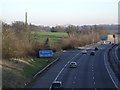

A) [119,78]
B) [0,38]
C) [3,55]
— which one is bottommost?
[119,78]

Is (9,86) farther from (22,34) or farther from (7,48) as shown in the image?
(22,34)

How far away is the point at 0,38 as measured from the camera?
3297 centimetres

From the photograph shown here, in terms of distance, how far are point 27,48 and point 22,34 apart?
5.80 m

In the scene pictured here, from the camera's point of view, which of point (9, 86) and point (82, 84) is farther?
point (82, 84)

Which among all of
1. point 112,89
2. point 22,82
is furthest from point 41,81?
point 112,89

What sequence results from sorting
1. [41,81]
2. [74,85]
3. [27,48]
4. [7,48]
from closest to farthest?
[74,85] → [41,81] → [7,48] → [27,48]

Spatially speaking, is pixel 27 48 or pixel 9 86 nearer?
pixel 9 86

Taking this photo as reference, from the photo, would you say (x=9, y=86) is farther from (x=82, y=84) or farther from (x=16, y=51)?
(x=16, y=51)

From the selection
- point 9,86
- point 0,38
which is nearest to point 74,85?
point 9,86

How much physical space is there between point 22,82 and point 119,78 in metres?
13.0

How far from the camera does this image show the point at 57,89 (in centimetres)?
2242

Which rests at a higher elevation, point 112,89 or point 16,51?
point 16,51

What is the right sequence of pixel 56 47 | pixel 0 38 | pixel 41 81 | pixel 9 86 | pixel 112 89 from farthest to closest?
pixel 56 47 → pixel 0 38 → pixel 41 81 → pixel 112 89 → pixel 9 86

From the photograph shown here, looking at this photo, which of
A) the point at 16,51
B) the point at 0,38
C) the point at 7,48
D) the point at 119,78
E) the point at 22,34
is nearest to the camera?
the point at 119,78
